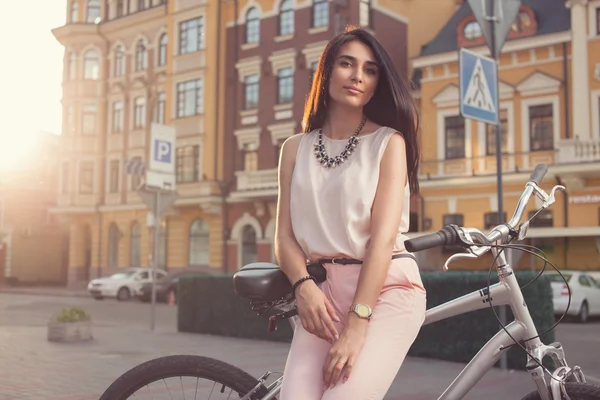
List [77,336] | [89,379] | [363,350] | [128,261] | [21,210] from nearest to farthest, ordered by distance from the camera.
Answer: [363,350] → [89,379] → [77,336] → [128,261] → [21,210]

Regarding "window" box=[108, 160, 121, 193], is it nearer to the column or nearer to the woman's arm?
the column

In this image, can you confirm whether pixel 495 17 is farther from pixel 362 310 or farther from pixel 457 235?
pixel 362 310

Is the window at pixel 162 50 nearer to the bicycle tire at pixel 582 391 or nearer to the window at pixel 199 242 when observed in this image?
the window at pixel 199 242

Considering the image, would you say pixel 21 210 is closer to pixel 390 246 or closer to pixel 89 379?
pixel 89 379

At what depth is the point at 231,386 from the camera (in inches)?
115

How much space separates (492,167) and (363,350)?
2700 centimetres

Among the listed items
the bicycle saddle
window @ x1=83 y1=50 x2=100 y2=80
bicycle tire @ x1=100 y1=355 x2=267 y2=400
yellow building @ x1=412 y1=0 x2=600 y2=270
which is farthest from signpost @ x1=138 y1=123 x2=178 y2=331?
window @ x1=83 y1=50 x2=100 y2=80

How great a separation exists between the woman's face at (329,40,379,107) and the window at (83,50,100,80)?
43.5m

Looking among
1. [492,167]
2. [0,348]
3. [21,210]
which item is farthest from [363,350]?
[21,210]

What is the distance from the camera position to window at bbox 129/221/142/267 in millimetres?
41094

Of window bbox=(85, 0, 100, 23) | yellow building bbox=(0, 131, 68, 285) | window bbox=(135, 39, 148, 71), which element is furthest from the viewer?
yellow building bbox=(0, 131, 68, 285)

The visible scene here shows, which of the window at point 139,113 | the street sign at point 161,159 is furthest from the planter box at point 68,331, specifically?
the window at point 139,113

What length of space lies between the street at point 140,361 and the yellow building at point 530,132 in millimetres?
10717

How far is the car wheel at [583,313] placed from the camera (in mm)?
19344
